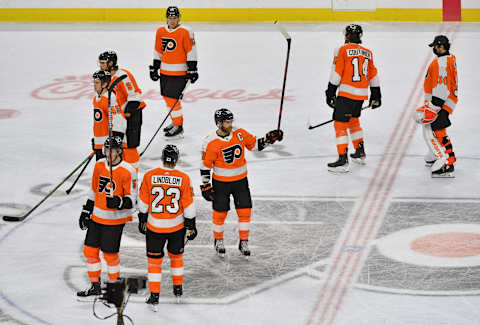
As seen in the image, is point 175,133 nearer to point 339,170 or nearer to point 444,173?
point 339,170

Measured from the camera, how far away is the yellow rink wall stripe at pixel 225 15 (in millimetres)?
15000

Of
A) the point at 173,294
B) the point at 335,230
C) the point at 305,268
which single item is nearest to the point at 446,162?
the point at 335,230

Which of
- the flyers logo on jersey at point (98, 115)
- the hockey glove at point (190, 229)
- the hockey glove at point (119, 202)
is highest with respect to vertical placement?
the flyers logo on jersey at point (98, 115)

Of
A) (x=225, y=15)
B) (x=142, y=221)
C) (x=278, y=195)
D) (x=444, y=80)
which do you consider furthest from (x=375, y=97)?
(x=225, y=15)

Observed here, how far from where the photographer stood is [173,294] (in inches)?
241

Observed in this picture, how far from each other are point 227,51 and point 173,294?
8.26 m

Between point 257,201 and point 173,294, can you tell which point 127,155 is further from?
point 173,294

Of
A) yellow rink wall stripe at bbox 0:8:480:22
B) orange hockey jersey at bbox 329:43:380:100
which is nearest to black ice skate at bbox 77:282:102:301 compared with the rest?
orange hockey jersey at bbox 329:43:380:100

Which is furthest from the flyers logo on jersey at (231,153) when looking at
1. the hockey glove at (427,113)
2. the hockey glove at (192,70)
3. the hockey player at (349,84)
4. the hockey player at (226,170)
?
the hockey glove at (192,70)

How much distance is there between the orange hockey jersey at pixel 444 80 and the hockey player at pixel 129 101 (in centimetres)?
286

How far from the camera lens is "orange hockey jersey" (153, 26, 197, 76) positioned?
32.4 feet

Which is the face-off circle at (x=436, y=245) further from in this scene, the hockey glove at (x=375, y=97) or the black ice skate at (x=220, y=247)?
the hockey glove at (x=375, y=97)

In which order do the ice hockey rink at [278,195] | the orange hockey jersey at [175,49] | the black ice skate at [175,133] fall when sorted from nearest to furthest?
the ice hockey rink at [278,195]
the orange hockey jersey at [175,49]
the black ice skate at [175,133]

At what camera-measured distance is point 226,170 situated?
659cm
